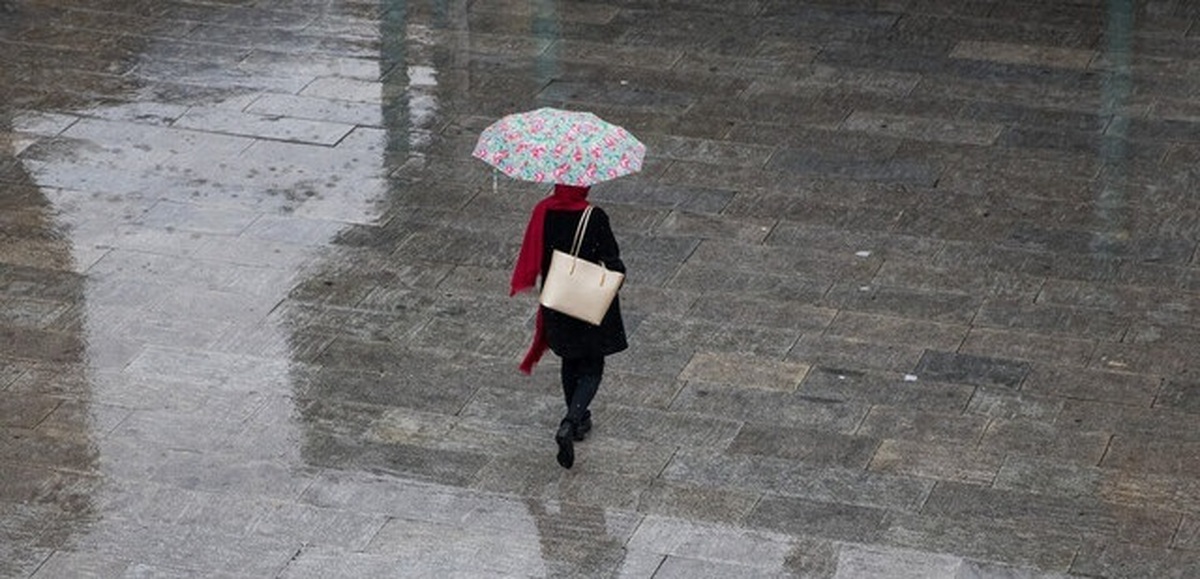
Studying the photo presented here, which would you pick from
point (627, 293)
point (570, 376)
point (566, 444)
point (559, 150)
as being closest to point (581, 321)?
point (570, 376)

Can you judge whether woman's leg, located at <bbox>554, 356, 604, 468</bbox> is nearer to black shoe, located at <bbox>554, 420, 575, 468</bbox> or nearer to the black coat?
black shoe, located at <bbox>554, 420, 575, 468</bbox>

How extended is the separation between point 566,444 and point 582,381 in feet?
1.05

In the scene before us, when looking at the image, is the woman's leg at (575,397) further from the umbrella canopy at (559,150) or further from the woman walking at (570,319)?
the umbrella canopy at (559,150)

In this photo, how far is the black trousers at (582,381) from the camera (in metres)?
10.5

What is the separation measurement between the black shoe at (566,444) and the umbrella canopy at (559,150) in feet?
3.61

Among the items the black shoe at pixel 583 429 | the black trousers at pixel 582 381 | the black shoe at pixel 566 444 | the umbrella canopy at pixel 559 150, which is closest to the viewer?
the umbrella canopy at pixel 559 150

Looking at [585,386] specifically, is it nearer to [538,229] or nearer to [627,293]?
[538,229]

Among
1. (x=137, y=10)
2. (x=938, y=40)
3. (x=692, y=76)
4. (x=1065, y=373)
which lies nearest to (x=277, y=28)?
(x=137, y=10)

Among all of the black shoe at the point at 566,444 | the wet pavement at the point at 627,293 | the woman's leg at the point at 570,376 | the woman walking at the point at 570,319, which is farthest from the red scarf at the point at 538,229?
the wet pavement at the point at 627,293

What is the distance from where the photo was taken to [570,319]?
33.7 feet

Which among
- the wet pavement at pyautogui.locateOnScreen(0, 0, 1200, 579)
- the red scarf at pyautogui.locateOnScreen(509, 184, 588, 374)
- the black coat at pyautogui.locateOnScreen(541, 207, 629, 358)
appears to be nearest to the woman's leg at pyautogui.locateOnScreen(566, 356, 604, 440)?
the black coat at pyautogui.locateOnScreen(541, 207, 629, 358)

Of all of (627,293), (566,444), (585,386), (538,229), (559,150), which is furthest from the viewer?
(627,293)

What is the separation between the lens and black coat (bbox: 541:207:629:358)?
10.1m

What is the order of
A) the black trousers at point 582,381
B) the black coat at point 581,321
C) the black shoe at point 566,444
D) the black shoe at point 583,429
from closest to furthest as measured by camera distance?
the black coat at point 581,321 → the black shoe at point 566,444 → the black trousers at point 582,381 → the black shoe at point 583,429
